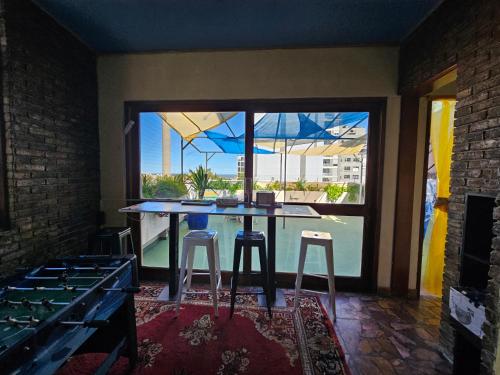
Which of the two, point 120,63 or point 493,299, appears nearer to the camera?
point 493,299

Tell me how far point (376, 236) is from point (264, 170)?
1.52 meters

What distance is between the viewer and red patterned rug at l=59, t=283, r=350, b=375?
5.57 ft

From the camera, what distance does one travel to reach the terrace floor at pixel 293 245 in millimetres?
2887

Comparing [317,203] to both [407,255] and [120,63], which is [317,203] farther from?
[120,63]

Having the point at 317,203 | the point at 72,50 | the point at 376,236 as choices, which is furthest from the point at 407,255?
the point at 72,50

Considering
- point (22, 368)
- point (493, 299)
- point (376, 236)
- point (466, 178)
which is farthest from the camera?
point (376, 236)

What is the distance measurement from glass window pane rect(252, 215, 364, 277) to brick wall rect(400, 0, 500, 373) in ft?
3.39

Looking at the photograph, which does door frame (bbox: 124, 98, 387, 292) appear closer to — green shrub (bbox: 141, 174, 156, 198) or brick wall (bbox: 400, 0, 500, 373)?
green shrub (bbox: 141, 174, 156, 198)

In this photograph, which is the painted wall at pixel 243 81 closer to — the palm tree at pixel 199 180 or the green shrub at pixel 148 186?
the green shrub at pixel 148 186

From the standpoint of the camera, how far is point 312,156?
9.48 ft

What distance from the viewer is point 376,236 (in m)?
2.73

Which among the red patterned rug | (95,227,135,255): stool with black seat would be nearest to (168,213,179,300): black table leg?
the red patterned rug

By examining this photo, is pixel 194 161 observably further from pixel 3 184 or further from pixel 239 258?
pixel 3 184

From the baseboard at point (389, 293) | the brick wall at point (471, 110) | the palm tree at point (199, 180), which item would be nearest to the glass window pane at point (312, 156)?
the palm tree at point (199, 180)
